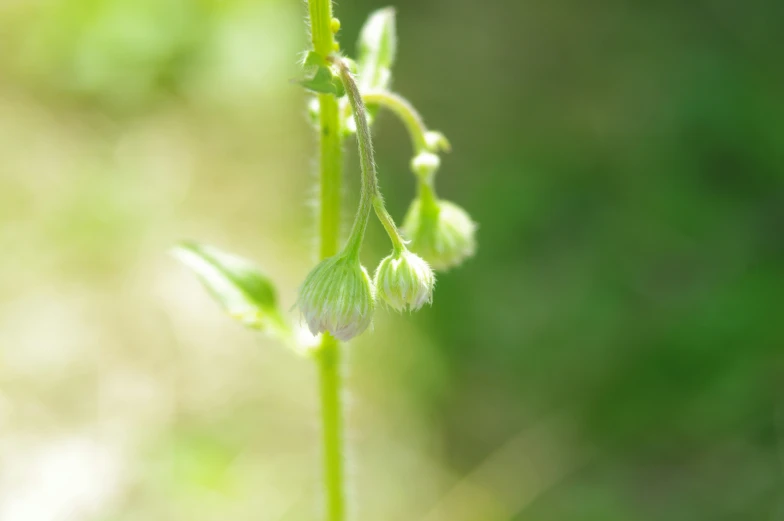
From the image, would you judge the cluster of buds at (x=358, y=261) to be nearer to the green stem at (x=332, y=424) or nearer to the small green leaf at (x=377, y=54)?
the small green leaf at (x=377, y=54)

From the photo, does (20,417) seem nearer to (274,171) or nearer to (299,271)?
(299,271)

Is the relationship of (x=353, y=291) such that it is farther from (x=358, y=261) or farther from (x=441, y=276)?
(x=441, y=276)

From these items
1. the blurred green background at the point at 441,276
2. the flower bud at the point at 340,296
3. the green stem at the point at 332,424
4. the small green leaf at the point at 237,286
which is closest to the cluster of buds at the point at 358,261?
the flower bud at the point at 340,296

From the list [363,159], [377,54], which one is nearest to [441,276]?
[377,54]

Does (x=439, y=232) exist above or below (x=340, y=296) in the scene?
above

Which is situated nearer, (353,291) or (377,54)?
(353,291)

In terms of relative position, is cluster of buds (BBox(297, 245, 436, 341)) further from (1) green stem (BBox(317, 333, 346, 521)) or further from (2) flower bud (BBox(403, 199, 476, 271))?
(2) flower bud (BBox(403, 199, 476, 271))

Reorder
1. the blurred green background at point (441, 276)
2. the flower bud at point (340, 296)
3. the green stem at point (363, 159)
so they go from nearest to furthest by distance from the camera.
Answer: the green stem at point (363, 159) → the flower bud at point (340, 296) → the blurred green background at point (441, 276)
